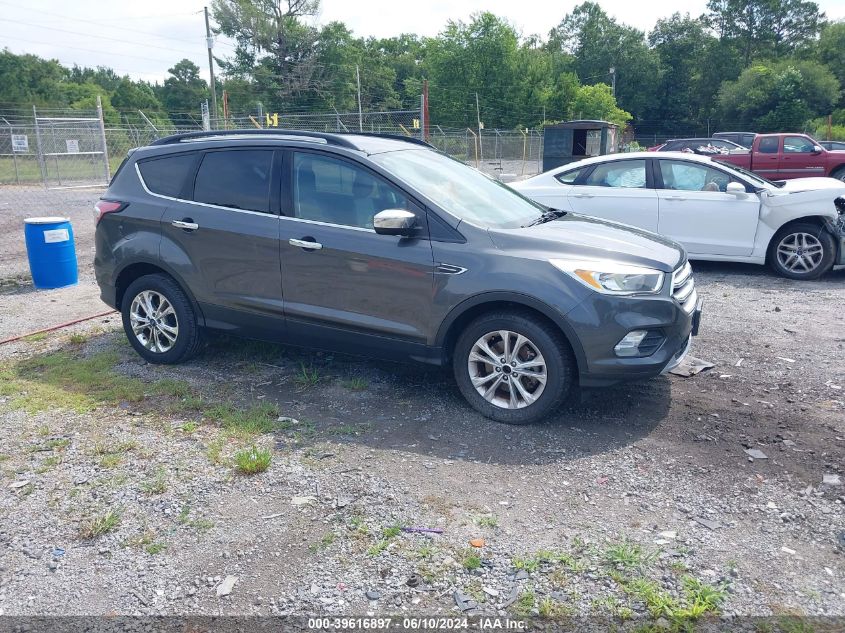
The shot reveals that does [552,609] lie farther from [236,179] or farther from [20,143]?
[20,143]

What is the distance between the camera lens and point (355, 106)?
49.6 m

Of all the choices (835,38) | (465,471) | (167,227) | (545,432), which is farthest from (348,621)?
→ (835,38)

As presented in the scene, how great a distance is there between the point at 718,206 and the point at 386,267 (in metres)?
5.78

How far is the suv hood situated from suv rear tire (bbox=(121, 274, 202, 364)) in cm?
264

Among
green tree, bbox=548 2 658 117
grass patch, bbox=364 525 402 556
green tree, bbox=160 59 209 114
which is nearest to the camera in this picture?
grass patch, bbox=364 525 402 556

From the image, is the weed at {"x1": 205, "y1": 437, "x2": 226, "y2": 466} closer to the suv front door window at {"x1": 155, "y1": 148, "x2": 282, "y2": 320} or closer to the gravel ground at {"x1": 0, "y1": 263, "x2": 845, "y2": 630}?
the gravel ground at {"x1": 0, "y1": 263, "x2": 845, "y2": 630}

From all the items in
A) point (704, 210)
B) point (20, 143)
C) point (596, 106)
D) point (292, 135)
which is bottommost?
point (704, 210)

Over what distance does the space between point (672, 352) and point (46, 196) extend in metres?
20.4

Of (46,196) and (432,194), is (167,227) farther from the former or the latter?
(46,196)

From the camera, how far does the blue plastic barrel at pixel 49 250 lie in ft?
28.2

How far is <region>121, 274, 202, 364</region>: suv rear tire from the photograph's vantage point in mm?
5770

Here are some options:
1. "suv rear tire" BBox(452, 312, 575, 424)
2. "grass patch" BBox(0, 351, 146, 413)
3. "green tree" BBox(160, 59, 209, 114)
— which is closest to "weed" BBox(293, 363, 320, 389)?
"grass patch" BBox(0, 351, 146, 413)

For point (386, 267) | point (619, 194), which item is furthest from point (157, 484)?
point (619, 194)

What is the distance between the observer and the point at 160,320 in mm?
5883
